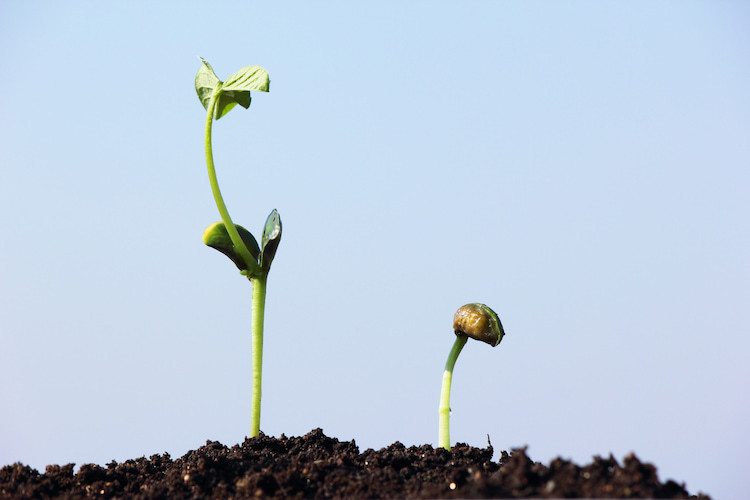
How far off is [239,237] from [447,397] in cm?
64

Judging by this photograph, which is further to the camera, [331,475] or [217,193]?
[217,193]

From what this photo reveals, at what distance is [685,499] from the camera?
1.24m

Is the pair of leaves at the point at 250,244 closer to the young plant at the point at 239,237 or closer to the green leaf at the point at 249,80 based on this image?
the young plant at the point at 239,237

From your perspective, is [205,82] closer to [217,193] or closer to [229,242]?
[217,193]

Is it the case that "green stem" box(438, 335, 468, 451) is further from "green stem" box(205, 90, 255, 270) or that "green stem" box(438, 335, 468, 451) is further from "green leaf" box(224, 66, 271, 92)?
"green leaf" box(224, 66, 271, 92)

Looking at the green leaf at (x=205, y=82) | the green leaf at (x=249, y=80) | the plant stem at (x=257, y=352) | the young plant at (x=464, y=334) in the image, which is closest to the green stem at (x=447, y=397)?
the young plant at (x=464, y=334)

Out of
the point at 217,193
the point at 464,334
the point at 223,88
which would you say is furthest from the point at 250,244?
the point at 464,334

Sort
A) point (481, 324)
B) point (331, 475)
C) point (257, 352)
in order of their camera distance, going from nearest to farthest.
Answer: point (331, 475), point (481, 324), point (257, 352)

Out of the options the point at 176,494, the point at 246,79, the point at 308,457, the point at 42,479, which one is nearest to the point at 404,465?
the point at 308,457

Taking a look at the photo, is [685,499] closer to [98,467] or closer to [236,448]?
[236,448]

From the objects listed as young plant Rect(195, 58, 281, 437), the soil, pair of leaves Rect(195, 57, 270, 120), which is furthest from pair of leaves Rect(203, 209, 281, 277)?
the soil

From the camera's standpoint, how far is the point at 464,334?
1.76 m

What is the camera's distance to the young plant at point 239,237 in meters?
1.77

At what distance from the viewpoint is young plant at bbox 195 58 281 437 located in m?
1.77
